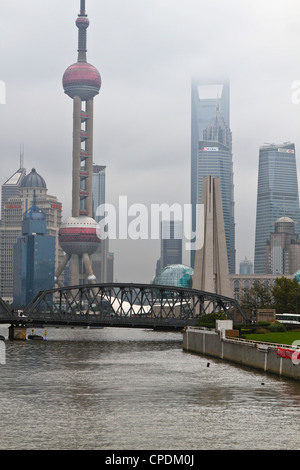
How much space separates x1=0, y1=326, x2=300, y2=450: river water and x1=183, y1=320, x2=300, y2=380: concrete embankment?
142cm

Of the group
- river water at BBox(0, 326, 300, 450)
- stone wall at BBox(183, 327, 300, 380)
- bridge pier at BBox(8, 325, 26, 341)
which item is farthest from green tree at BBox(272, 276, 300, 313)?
river water at BBox(0, 326, 300, 450)

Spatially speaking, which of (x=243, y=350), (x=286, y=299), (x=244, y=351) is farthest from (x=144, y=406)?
(x=286, y=299)

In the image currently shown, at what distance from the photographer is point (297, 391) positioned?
71.0 metres

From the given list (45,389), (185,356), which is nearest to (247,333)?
(185,356)

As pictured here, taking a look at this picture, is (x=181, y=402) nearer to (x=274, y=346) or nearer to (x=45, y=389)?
(x=45, y=389)

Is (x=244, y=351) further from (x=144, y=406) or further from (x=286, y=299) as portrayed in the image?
(x=286, y=299)

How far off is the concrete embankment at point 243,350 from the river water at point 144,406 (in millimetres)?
1420

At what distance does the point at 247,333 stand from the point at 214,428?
6915 cm

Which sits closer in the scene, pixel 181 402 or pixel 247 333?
pixel 181 402

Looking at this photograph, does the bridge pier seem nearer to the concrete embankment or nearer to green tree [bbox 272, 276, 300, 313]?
the concrete embankment

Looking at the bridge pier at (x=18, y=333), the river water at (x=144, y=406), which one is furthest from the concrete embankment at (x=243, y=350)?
the bridge pier at (x=18, y=333)

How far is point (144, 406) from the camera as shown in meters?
62.9
